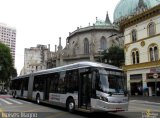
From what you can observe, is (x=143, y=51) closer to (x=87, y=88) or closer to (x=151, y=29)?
(x=151, y=29)

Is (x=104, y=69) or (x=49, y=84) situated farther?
(x=49, y=84)

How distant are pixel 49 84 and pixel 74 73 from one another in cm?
432

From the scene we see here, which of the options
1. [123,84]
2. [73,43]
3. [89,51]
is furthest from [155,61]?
[73,43]

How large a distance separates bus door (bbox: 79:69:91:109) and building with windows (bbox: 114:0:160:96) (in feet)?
66.4

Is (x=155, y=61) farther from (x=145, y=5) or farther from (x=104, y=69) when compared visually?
(x=145, y=5)

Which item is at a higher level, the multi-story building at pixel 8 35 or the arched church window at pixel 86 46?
the multi-story building at pixel 8 35

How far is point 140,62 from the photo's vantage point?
129 feet

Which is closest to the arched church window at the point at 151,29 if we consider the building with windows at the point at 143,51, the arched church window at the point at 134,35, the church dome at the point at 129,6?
the building with windows at the point at 143,51

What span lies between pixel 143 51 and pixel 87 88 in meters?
25.3

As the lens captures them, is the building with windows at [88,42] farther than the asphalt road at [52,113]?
Yes

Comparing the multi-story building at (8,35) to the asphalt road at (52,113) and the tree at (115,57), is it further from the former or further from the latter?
the asphalt road at (52,113)

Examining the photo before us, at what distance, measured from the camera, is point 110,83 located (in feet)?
47.9

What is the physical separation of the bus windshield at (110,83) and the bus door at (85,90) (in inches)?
38.9

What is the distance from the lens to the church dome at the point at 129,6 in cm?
6712
